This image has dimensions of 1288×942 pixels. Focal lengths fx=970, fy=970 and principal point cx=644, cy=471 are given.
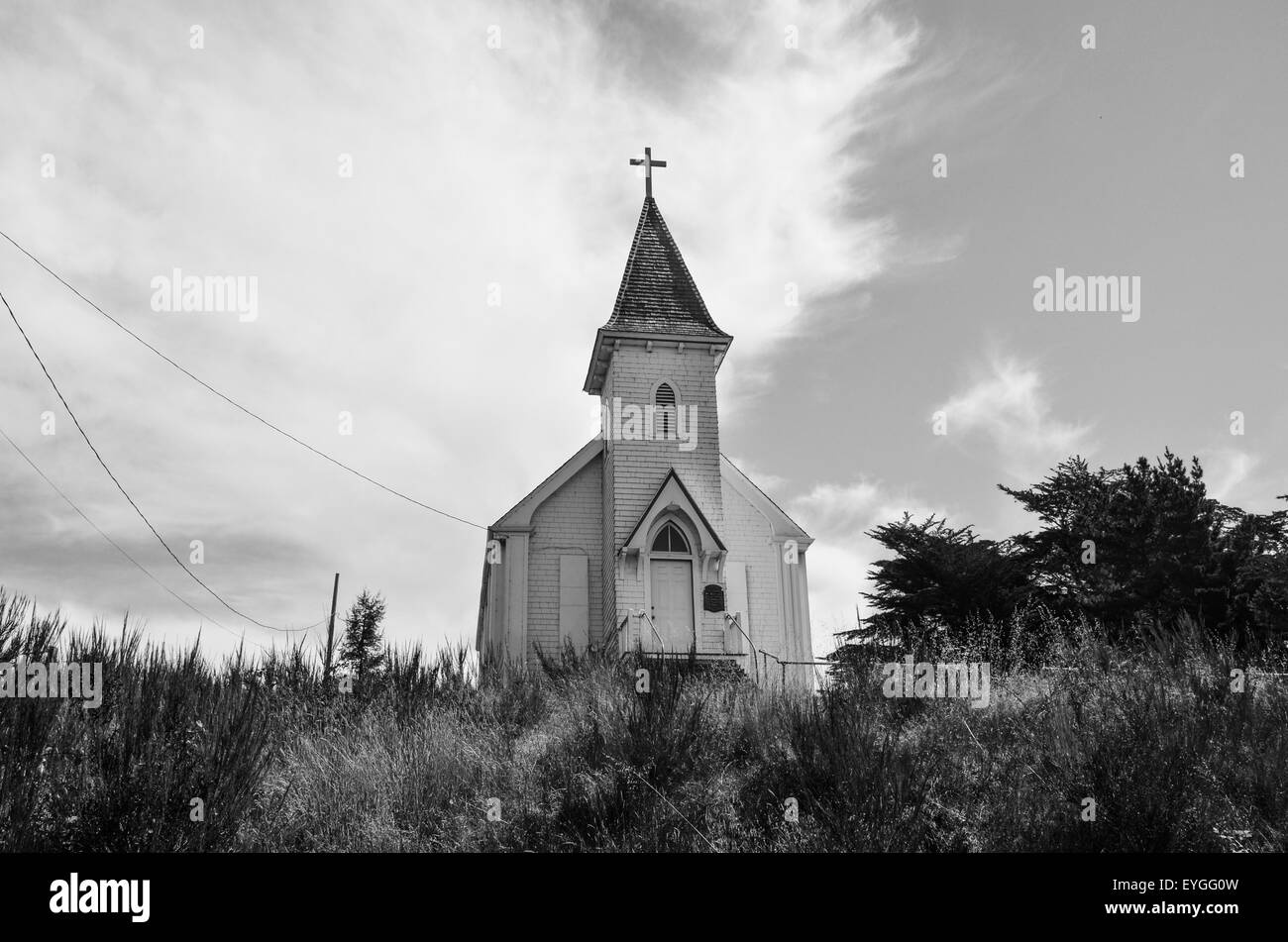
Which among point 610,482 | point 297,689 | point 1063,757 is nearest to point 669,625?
point 610,482

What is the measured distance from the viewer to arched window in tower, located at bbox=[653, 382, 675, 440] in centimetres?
2269

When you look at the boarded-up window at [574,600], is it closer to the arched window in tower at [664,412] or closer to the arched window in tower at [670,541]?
the arched window in tower at [670,541]

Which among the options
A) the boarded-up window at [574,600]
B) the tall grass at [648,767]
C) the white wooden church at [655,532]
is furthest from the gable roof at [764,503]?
the tall grass at [648,767]

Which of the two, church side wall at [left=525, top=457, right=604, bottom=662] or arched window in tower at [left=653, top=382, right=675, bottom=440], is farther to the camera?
arched window in tower at [left=653, top=382, right=675, bottom=440]

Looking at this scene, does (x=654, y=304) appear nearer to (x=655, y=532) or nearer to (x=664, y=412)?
(x=664, y=412)

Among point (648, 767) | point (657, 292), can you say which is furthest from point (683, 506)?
point (648, 767)

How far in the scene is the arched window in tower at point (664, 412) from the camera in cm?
2269

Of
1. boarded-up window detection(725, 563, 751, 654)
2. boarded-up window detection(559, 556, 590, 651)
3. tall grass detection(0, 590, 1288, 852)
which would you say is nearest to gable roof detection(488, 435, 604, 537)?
boarded-up window detection(559, 556, 590, 651)

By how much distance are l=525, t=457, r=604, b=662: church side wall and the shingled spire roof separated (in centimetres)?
363

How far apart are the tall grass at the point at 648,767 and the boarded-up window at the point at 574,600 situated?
10.6 m

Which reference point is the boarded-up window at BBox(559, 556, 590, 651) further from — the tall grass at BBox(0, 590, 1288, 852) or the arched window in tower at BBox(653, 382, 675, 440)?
the tall grass at BBox(0, 590, 1288, 852)

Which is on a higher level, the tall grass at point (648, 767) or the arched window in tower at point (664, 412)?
the arched window in tower at point (664, 412)
